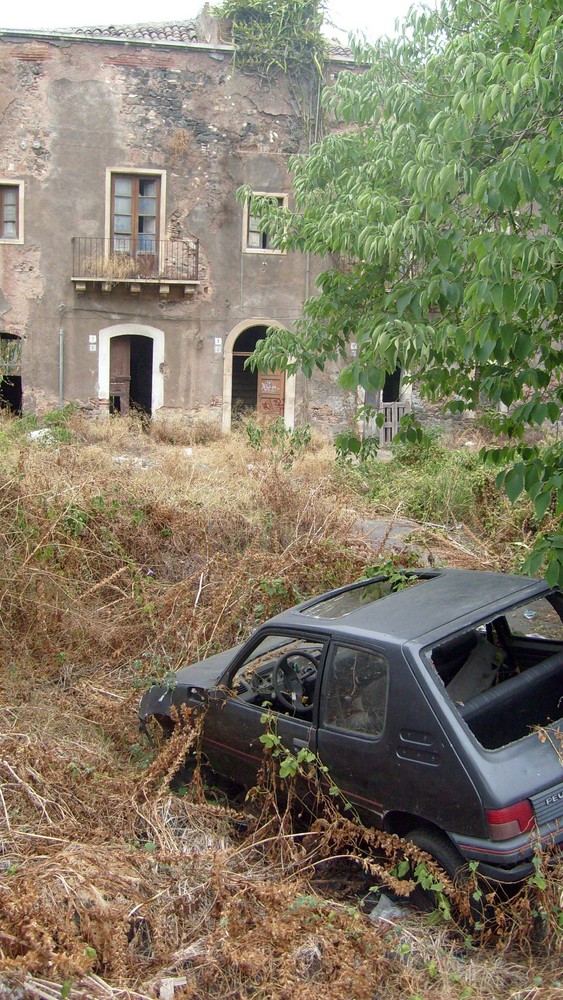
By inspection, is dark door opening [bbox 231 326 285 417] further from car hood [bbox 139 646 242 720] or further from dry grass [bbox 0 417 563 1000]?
car hood [bbox 139 646 242 720]

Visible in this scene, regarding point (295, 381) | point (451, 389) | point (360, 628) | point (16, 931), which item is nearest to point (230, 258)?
point (295, 381)

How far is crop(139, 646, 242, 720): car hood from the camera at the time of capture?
5.15m

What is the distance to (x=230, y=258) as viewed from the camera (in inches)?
806

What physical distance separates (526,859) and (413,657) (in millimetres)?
938

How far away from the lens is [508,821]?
350 cm

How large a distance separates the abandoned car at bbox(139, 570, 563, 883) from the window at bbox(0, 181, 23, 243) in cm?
1702

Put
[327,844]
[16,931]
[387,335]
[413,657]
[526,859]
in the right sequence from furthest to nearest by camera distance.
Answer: [387,335] < [327,844] < [413,657] < [526,859] < [16,931]

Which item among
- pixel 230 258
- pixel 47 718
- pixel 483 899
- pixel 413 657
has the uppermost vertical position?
pixel 230 258

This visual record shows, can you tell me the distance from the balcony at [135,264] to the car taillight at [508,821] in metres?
17.8

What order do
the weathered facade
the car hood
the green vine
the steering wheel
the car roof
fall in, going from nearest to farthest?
1. the car roof
2. the steering wheel
3. the car hood
4. the weathered facade
5. the green vine

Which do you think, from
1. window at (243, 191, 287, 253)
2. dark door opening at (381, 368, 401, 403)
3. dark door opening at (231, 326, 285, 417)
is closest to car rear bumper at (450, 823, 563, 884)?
dark door opening at (231, 326, 285, 417)

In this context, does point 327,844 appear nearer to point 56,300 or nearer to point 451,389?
point 451,389

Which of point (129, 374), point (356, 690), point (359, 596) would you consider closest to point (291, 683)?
point (356, 690)

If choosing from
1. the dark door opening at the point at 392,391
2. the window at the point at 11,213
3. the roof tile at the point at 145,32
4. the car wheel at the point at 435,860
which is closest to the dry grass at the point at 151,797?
the car wheel at the point at 435,860
